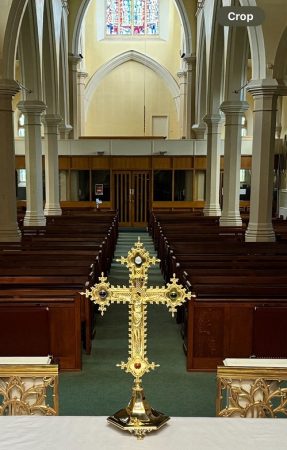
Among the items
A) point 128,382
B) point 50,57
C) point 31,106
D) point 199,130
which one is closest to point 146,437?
point 128,382

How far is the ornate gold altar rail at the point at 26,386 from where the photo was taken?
7.45ft

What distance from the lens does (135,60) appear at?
25.5 meters

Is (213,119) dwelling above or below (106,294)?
above

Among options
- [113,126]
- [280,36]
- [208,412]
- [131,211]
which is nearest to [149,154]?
[131,211]

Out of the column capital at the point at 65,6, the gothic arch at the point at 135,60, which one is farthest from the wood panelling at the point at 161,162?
the gothic arch at the point at 135,60

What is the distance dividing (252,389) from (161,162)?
17.4 m

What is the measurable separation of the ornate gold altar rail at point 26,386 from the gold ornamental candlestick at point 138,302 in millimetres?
527

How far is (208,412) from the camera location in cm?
410

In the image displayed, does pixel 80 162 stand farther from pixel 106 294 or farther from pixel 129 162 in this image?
pixel 106 294

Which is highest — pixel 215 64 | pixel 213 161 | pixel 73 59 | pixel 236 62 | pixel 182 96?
pixel 73 59

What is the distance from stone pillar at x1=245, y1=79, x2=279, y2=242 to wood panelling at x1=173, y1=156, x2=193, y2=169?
9.99 metres

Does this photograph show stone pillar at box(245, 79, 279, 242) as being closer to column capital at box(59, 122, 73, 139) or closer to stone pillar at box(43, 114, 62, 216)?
stone pillar at box(43, 114, 62, 216)

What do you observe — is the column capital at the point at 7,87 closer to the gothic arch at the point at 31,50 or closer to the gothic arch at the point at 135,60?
the gothic arch at the point at 31,50

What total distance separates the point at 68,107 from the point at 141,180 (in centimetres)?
436
